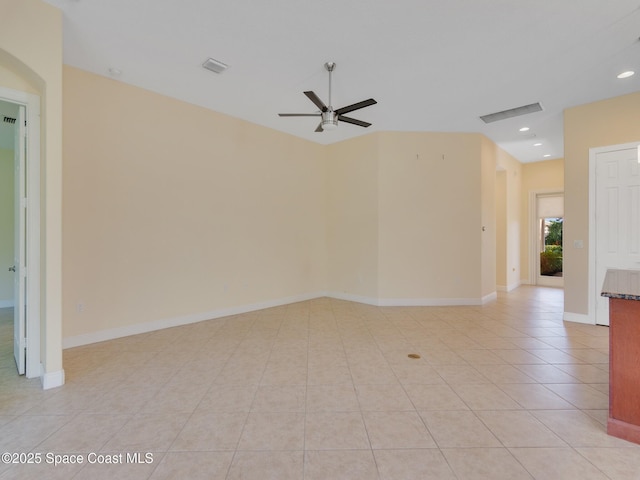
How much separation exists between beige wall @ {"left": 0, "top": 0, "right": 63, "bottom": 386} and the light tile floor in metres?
0.57

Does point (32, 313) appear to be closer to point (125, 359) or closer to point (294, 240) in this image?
point (125, 359)

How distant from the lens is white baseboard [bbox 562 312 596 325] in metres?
4.69

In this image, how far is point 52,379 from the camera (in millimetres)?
2701

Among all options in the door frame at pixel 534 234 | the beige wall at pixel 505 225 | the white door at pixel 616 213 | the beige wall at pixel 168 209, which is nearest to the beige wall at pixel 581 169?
the white door at pixel 616 213

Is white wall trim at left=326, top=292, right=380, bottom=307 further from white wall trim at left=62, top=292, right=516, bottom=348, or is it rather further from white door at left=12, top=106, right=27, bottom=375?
white door at left=12, top=106, right=27, bottom=375

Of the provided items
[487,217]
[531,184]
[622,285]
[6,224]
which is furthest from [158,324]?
[531,184]

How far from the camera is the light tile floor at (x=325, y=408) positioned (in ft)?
5.90

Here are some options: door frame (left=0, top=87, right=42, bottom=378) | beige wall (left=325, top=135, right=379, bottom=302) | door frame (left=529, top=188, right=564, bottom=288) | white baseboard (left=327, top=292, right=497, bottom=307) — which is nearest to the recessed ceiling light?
beige wall (left=325, top=135, right=379, bottom=302)

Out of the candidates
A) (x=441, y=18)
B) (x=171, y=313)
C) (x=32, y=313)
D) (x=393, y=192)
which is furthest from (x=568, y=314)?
(x=32, y=313)

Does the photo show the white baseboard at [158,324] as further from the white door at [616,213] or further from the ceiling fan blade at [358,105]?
the white door at [616,213]

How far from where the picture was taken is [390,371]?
10.1ft

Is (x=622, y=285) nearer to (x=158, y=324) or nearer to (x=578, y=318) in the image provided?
(x=578, y=318)

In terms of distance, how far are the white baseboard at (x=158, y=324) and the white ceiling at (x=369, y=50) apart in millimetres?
3287

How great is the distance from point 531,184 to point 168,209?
911cm
